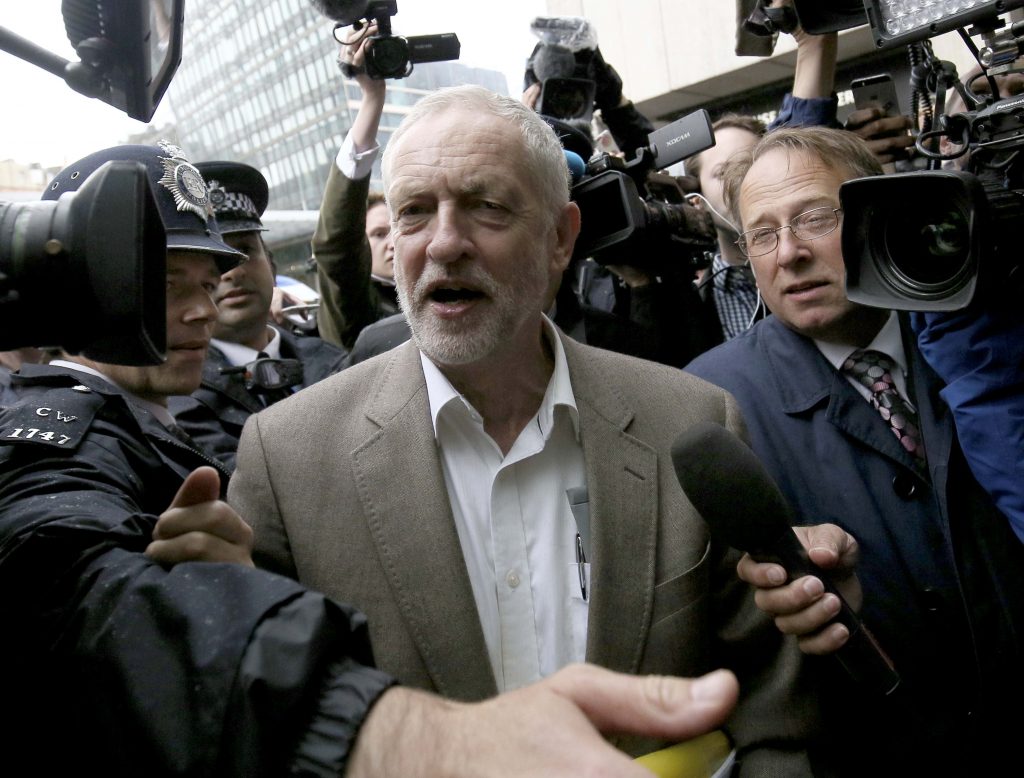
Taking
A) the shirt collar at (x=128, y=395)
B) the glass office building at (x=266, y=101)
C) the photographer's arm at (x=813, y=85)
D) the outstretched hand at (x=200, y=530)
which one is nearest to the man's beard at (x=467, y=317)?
the shirt collar at (x=128, y=395)

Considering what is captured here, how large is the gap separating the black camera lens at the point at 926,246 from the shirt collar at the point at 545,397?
0.70m

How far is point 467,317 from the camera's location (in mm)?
1647

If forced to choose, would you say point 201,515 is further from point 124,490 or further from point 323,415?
point 323,415

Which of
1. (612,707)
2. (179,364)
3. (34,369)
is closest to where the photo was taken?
(612,707)

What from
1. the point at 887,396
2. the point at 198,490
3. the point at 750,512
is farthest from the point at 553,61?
the point at 198,490

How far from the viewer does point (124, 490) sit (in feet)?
4.16

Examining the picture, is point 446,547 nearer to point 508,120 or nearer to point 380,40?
point 508,120

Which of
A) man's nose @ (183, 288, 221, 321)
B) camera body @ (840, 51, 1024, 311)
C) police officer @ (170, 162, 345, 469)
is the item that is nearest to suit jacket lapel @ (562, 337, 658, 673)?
camera body @ (840, 51, 1024, 311)

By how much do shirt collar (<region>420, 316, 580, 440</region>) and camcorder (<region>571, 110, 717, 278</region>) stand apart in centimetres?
73

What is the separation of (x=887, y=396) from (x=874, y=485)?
230 millimetres

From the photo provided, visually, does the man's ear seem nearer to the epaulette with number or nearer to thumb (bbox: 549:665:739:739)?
the epaulette with number

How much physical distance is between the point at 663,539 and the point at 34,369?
3.87ft

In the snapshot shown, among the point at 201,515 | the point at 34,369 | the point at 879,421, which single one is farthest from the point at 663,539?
the point at 34,369

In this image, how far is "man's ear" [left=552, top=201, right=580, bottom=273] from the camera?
76.5 inches
